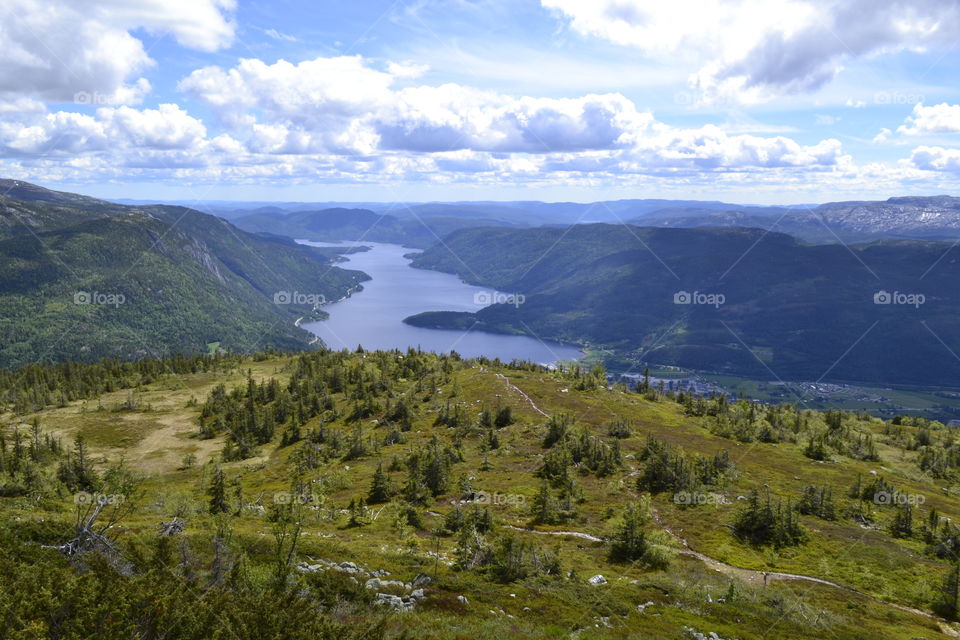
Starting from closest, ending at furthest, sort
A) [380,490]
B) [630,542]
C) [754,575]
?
[754,575] < [630,542] < [380,490]

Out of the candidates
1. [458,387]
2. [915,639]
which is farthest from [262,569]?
[458,387]

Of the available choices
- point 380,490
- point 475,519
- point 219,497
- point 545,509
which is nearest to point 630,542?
point 545,509

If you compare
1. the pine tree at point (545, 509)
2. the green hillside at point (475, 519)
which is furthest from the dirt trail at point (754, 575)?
the pine tree at point (545, 509)

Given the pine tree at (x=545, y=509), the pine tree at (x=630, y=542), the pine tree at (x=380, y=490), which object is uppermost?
the pine tree at (x=630, y=542)

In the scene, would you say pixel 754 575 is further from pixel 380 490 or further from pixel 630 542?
pixel 380 490

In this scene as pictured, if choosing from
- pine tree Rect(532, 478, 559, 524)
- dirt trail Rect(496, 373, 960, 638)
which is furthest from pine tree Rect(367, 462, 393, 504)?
pine tree Rect(532, 478, 559, 524)

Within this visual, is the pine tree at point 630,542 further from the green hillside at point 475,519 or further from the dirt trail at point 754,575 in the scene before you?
the dirt trail at point 754,575

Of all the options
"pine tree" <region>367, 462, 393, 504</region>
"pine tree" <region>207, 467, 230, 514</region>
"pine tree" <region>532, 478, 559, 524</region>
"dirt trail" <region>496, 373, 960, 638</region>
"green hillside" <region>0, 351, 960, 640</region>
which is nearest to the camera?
"green hillside" <region>0, 351, 960, 640</region>

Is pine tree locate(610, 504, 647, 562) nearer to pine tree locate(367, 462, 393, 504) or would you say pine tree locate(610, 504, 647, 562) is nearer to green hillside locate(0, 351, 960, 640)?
green hillside locate(0, 351, 960, 640)
